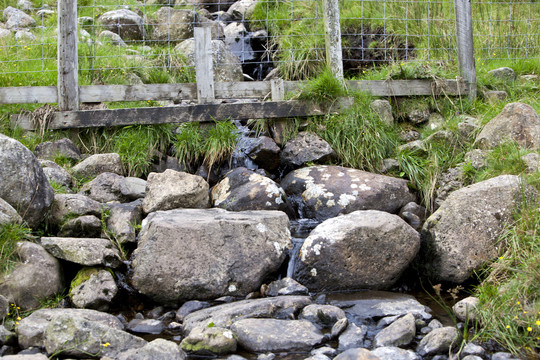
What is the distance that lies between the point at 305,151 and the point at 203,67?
60.4 inches

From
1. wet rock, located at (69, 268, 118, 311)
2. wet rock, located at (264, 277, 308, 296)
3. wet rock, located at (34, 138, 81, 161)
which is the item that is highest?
wet rock, located at (34, 138, 81, 161)

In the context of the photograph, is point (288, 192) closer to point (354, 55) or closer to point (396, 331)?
point (396, 331)

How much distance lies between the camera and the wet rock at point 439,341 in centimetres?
324

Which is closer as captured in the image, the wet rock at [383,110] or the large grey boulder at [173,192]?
the large grey boulder at [173,192]

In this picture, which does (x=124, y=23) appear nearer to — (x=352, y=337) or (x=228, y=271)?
(x=228, y=271)

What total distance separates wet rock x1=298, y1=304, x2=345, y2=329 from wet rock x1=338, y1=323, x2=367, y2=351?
0.13 metres

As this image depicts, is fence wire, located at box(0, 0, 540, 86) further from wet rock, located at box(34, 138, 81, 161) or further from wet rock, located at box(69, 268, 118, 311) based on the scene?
wet rock, located at box(69, 268, 118, 311)

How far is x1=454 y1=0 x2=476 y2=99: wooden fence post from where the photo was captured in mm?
6449

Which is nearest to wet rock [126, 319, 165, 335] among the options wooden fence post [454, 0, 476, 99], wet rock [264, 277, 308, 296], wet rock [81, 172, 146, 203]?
wet rock [264, 277, 308, 296]

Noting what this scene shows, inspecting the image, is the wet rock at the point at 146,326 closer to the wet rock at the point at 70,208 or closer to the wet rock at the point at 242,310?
the wet rock at the point at 242,310

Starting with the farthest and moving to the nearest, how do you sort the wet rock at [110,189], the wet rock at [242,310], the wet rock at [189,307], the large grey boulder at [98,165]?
the large grey boulder at [98,165]
the wet rock at [110,189]
the wet rock at [189,307]
the wet rock at [242,310]

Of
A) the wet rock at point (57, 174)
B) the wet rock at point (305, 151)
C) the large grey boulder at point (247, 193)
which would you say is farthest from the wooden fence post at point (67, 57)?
the wet rock at point (305, 151)

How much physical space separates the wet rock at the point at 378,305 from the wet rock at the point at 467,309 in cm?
19

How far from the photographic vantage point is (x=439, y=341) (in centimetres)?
326
